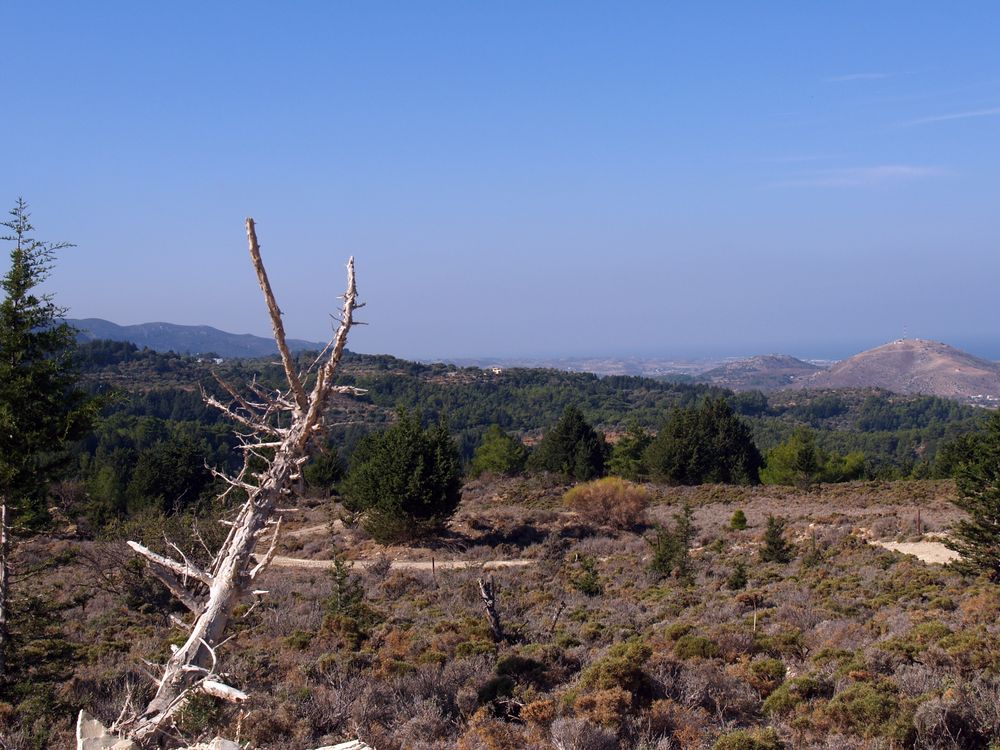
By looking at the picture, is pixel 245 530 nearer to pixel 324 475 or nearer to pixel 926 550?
pixel 926 550

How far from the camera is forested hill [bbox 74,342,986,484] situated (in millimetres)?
86812

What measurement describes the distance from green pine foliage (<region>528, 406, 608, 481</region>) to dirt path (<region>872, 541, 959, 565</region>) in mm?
23773

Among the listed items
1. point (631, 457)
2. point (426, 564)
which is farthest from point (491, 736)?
point (631, 457)

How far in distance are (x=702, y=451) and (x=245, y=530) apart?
40652 millimetres

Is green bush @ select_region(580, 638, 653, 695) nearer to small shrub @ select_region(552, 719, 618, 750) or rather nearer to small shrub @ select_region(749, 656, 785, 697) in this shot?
small shrub @ select_region(552, 719, 618, 750)

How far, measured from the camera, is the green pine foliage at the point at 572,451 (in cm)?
4394

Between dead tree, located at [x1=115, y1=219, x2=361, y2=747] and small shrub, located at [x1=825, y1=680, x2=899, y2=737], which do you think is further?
small shrub, located at [x1=825, y1=680, x2=899, y2=737]

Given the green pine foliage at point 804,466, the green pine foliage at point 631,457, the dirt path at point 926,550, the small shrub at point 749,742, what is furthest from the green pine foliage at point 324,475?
the small shrub at point 749,742

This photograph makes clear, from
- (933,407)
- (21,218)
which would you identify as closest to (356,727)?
(21,218)

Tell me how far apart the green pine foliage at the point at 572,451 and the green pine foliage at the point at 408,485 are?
18735 mm

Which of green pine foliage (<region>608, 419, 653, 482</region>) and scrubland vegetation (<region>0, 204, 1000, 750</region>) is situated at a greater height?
scrubland vegetation (<region>0, 204, 1000, 750</region>)

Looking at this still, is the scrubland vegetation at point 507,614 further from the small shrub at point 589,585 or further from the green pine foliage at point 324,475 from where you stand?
the green pine foliage at point 324,475

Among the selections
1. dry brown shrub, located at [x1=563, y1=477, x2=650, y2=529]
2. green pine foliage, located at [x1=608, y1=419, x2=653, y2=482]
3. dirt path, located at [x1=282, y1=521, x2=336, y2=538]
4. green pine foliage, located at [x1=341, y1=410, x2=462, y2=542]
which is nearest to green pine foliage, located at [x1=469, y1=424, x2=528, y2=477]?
green pine foliage, located at [x1=608, y1=419, x2=653, y2=482]

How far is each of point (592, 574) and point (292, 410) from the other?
14.3m
